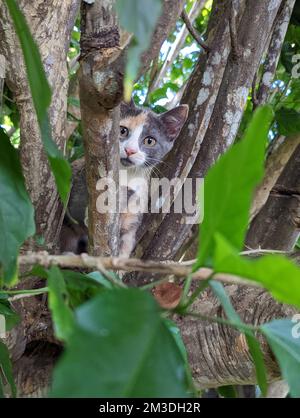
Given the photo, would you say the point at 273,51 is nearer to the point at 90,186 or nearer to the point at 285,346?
the point at 90,186

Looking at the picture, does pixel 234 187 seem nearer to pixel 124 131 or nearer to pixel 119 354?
pixel 119 354

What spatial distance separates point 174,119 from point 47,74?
0.75 metres

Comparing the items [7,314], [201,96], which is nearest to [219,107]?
[201,96]

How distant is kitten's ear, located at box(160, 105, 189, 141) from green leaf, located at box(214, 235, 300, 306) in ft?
4.28

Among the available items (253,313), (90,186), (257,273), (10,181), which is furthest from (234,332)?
(257,273)

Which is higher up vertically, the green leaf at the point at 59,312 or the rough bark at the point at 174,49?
the rough bark at the point at 174,49

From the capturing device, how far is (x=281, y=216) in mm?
1739

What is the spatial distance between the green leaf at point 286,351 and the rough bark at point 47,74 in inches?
31.4

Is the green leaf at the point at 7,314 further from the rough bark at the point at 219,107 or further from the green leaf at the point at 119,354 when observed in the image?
the rough bark at the point at 219,107

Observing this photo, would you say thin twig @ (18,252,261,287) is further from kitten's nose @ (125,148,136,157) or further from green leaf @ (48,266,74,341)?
kitten's nose @ (125,148,136,157)

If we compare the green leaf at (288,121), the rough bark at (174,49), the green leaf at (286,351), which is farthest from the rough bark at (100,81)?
the rough bark at (174,49)

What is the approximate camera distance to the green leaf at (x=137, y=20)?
0.28 metres

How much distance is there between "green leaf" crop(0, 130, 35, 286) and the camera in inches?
20.9
